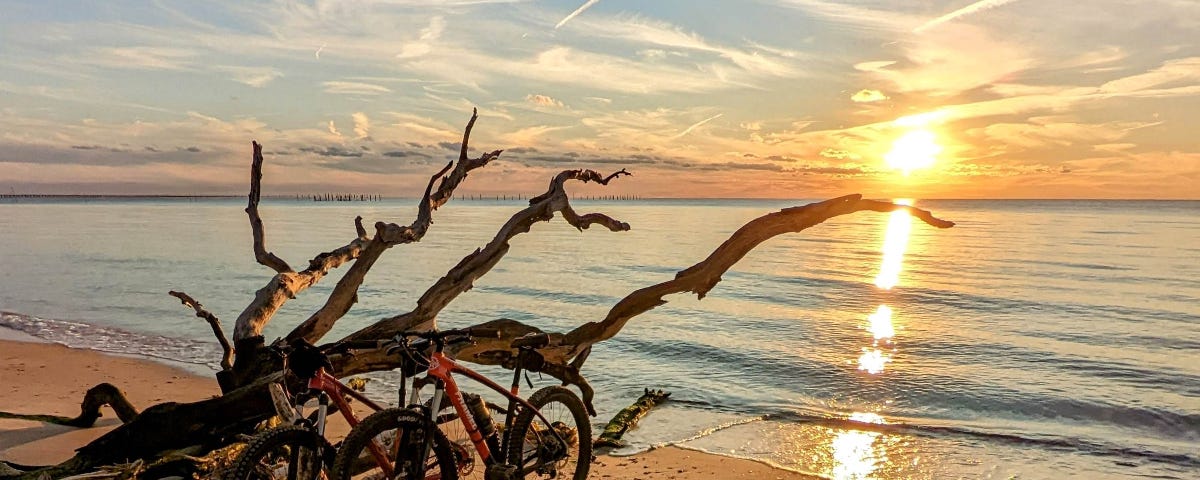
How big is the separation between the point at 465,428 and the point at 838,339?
15080mm

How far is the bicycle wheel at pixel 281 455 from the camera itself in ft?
14.2

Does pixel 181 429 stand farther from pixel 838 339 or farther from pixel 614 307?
pixel 838 339

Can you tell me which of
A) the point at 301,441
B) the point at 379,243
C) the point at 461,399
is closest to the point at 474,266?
the point at 379,243

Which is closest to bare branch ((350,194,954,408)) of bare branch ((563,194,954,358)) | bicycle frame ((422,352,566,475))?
bare branch ((563,194,954,358))

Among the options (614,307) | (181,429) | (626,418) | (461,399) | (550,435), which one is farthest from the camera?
(626,418)

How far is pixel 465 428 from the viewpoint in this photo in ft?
18.7

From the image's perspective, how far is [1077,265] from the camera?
3906 centimetres

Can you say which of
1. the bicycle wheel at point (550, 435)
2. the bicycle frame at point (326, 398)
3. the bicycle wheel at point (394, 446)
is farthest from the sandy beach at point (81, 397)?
the bicycle frame at point (326, 398)

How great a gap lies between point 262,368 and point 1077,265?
41939mm

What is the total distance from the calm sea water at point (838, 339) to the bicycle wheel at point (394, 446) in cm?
420

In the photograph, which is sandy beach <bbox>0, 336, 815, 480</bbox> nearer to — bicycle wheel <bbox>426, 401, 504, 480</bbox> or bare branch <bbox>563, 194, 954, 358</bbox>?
bare branch <bbox>563, 194, 954, 358</bbox>

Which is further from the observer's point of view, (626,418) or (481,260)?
(626,418)

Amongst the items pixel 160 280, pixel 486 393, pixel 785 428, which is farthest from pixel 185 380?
pixel 160 280

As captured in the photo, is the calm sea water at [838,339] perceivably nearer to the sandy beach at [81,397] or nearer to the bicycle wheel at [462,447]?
the sandy beach at [81,397]
